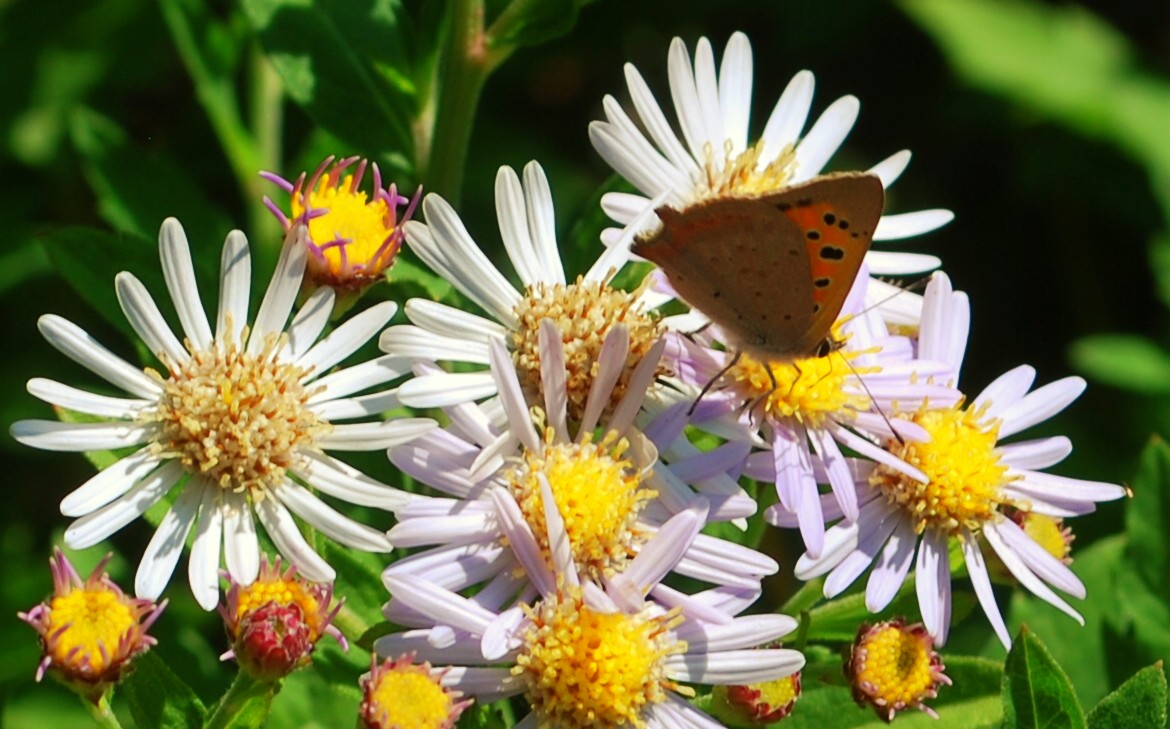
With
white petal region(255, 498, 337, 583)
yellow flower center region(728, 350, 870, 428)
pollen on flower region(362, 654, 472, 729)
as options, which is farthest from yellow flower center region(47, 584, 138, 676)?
yellow flower center region(728, 350, 870, 428)

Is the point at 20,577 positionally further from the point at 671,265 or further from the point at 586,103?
the point at 586,103

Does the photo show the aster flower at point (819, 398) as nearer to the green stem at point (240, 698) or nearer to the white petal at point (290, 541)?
the white petal at point (290, 541)

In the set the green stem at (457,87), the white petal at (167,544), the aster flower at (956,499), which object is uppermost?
the green stem at (457,87)

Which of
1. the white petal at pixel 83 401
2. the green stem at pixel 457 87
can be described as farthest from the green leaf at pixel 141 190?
the white petal at pixel 83 401

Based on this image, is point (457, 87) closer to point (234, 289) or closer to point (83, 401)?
point (234, 289)

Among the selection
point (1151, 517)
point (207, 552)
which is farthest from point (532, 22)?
point (1151, 517)

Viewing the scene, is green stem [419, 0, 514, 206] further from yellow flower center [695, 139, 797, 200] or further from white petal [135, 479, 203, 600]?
white petal [135, 479, 203, 600]
